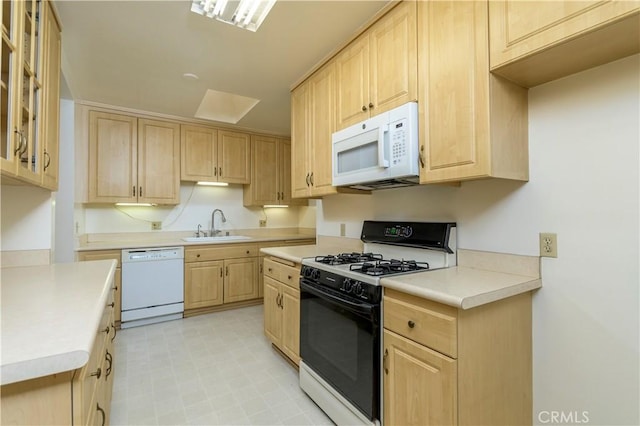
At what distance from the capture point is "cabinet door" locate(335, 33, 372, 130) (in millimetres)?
1994

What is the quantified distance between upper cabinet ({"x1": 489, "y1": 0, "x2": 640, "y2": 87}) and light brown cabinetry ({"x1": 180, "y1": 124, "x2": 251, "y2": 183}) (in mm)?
3379

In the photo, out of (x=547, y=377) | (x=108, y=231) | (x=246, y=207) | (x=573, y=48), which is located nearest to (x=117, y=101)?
(x=108, y=231)

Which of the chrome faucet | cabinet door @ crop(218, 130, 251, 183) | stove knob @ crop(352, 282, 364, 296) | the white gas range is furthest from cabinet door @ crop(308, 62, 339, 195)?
the chrome faucet

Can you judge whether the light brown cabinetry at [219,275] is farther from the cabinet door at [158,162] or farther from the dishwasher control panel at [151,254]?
the cabinet door at [158,162]

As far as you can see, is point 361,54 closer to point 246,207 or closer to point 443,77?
point 443,77

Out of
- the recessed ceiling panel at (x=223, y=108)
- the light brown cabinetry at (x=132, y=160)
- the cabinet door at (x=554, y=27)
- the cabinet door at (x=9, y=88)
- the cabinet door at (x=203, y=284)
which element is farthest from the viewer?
the recessed ceiling panel at (x=223, y=108)

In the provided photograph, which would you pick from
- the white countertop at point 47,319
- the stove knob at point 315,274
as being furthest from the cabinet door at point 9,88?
the stove knob at point 315,274

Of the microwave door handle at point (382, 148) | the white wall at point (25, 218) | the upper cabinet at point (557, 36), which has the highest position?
the upper cabinet at point (557, 36)

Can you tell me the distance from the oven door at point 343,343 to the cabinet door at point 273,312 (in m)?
0.44

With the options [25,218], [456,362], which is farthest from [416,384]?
[25,218]

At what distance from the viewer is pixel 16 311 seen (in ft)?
3.27

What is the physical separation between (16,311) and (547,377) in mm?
2180

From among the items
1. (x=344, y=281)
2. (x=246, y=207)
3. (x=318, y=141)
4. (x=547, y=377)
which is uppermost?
(x=318, y=141)

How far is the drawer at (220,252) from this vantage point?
353 centimetres
